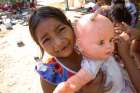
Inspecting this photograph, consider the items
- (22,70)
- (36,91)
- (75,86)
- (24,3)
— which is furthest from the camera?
(24,3)

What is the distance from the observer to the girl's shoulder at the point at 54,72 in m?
2.10

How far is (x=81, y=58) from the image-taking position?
213 centimetres

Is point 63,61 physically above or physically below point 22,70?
above

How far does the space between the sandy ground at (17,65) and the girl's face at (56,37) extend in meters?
3.93

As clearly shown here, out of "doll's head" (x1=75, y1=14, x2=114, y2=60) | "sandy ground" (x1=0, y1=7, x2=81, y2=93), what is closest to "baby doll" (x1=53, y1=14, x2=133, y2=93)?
"doll's head" (x1=75, y1=14, x2=114, y2=60)

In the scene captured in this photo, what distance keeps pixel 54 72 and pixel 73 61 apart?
127 mm

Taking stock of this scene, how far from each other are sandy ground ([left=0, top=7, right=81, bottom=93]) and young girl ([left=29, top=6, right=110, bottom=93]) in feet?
12.6

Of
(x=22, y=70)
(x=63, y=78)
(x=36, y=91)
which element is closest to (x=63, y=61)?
(x=63, y=78)

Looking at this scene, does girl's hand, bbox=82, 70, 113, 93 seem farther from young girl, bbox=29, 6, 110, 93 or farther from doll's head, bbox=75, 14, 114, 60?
doll's head, bbox=75, 14, 114, 60

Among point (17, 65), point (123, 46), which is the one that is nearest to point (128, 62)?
point (123, 46)

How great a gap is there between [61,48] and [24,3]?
13248mm

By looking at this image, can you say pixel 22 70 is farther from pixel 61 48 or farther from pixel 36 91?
pixel 61 48

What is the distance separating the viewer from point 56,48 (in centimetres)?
200

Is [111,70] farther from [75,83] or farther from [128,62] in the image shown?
[75,83]
